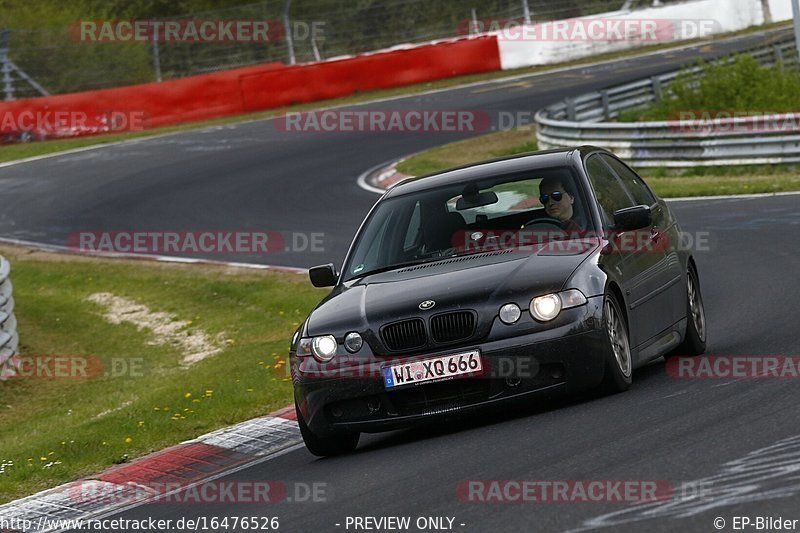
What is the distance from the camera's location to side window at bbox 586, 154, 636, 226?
9023 mm

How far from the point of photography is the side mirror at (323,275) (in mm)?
9156

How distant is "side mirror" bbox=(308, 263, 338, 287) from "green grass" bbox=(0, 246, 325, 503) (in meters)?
1.47

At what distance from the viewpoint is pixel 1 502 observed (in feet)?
28.2

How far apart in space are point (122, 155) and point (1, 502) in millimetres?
23101

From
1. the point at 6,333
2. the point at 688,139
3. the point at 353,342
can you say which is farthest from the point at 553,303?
the point at 688,139

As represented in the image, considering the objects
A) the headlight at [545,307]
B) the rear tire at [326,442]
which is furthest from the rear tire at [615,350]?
the rear tire at [326,442]

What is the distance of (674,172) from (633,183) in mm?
13296

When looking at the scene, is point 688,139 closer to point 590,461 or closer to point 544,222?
point 544,222

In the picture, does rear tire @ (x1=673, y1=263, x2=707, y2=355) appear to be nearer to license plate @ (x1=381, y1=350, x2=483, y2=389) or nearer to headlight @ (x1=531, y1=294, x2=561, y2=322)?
headlight @ (x1=531, y1=294, x2=561, y2=322)

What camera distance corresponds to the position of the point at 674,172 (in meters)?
22.9

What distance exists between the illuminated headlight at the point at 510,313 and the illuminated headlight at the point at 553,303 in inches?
3.2

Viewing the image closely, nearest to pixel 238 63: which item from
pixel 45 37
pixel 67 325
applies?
pixel 45 37

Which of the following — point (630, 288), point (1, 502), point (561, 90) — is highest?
point (630, 288)

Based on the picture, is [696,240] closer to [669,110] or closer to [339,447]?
[339,447]
